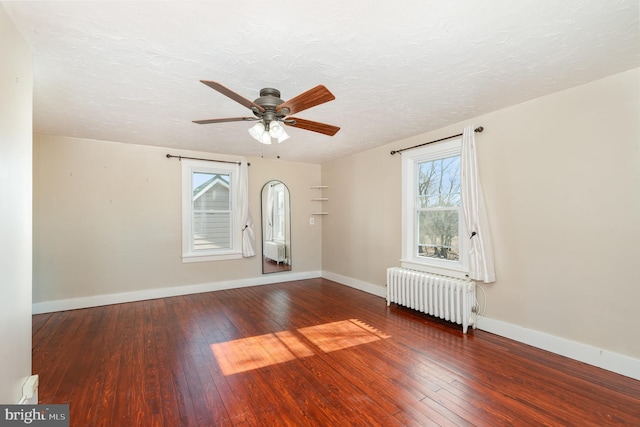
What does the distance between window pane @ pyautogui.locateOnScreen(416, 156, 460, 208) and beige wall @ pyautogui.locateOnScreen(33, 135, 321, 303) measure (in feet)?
11.8

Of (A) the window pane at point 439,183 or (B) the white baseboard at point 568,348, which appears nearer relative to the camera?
(B) the white baseboard at point 568,348

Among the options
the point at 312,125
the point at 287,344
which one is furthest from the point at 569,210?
the point at 287,344

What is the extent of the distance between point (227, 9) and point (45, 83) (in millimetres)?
2082

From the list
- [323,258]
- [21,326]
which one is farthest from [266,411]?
[323,258]

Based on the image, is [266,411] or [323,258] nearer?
[266,411]

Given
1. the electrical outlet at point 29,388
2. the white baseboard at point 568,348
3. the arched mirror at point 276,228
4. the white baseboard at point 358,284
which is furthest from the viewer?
the arched mirror at point 276,228

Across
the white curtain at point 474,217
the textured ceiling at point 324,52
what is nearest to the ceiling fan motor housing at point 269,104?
the textured ceiling at point 324,52

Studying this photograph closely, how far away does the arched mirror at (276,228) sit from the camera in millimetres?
5604

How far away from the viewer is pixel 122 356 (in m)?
2.69

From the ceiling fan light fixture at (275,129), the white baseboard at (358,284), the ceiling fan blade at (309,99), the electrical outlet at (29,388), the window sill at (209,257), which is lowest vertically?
the white baseboard at (358,284)

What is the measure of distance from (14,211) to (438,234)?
420 cm

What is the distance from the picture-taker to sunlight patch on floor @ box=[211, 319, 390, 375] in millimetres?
2580

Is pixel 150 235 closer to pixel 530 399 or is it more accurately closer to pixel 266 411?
pixel 266 411

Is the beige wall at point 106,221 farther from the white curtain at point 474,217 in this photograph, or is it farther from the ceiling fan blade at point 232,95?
the white curtain at point 474,217
